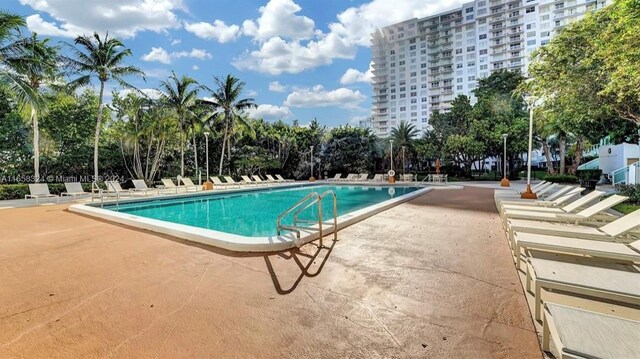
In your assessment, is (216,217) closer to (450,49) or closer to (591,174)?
(591,174)

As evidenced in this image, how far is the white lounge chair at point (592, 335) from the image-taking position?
1.70 metres

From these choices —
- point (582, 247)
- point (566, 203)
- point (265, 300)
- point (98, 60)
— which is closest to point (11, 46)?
point (98, 60)

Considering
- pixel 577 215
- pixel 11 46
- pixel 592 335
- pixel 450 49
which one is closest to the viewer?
pixel 592 335

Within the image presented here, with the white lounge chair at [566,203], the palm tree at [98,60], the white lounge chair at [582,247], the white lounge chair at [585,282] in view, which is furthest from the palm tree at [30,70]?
the white lounge chair at [566,203]

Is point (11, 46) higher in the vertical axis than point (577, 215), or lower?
higher

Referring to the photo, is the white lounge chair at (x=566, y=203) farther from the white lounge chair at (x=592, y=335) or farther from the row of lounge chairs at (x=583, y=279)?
the white lounge chair at (x=592, y=335)

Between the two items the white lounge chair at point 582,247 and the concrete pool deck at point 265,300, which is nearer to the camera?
the concrete pool deck at point 265,300

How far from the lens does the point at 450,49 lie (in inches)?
3268

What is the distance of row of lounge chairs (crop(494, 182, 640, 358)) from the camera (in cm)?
180

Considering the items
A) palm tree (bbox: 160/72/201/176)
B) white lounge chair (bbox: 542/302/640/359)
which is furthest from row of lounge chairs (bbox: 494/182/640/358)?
palm tree (bbox: 160/72/201/176)

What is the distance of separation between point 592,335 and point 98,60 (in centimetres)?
2201

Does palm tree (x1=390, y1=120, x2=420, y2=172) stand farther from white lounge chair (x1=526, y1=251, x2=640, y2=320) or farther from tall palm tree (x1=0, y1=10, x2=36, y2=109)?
white lounge chair (x1=526, y1=251, x2=640, y2=320)

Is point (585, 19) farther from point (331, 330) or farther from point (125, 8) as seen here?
point (125, 8)

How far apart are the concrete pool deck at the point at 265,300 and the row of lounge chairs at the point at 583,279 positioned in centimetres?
35
